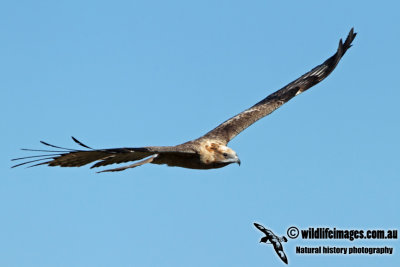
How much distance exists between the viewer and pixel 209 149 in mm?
15031

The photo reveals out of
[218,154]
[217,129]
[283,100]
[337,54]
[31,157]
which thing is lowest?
[31,157]

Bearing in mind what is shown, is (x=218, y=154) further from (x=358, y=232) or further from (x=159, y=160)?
(x=358, y=232)

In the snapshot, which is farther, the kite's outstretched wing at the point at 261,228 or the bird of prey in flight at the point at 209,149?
the kite's outstretched wing at the point at 261,228

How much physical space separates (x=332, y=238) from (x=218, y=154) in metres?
4.08

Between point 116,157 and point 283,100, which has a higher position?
point 283,100

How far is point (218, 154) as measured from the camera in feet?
49.1

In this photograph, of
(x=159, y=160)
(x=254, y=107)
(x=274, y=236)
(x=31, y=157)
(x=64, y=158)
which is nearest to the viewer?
(x=31, y=157)

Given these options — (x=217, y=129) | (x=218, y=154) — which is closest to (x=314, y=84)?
(x=217, y=129)

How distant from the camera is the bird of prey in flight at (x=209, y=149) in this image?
13070 millimetres

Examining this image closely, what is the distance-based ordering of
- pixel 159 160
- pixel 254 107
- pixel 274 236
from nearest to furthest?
pixel 159 160 → pixel 274 236 → pixel 254 107

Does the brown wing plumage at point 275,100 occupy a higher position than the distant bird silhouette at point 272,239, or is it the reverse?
the brown wing plumage at point 275,100

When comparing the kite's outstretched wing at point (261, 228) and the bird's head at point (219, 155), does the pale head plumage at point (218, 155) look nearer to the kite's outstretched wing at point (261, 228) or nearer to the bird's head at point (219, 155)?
the bird's head at point (219, 155)

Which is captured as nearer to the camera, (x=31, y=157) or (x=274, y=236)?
(x=31, y=157)

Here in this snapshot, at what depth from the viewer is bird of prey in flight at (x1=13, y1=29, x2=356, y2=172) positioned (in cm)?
1307
